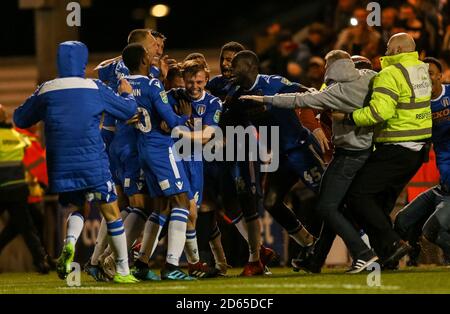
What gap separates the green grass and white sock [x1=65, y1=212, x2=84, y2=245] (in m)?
0.41

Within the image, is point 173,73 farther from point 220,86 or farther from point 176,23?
point 176,23

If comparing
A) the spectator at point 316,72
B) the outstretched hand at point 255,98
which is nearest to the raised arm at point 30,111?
the outstretched hand at point 255,98

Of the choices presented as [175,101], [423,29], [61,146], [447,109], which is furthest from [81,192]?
[423,29]

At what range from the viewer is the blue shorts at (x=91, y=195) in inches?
421

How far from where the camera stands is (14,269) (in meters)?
16.8

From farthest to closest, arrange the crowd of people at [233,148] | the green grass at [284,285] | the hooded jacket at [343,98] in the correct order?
1. the hooded jacket at [343,98]
2. the crowd of people at [233,148]
3. the green grass at [284,285]

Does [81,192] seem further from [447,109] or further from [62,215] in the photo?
[62,215]

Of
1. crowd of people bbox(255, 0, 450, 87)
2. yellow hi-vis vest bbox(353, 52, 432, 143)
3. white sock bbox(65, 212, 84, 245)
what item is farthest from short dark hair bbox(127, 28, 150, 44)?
crowd of people bbox(255, 0, 450, 87)

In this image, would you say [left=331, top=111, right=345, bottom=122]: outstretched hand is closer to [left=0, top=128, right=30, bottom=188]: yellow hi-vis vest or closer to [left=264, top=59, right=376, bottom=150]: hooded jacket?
[left=264, top=59, right=376, bottom=150]: hooded jacket

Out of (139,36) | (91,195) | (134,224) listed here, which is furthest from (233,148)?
(91,195)

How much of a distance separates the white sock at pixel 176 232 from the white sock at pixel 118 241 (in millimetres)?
514

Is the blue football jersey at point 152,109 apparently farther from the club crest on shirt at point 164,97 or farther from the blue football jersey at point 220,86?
the blue football jersey at point 220,86

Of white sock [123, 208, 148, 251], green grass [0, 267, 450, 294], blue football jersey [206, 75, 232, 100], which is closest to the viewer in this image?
green grass [0, 267, 450, 294]

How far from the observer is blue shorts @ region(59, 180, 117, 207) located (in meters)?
10.7
